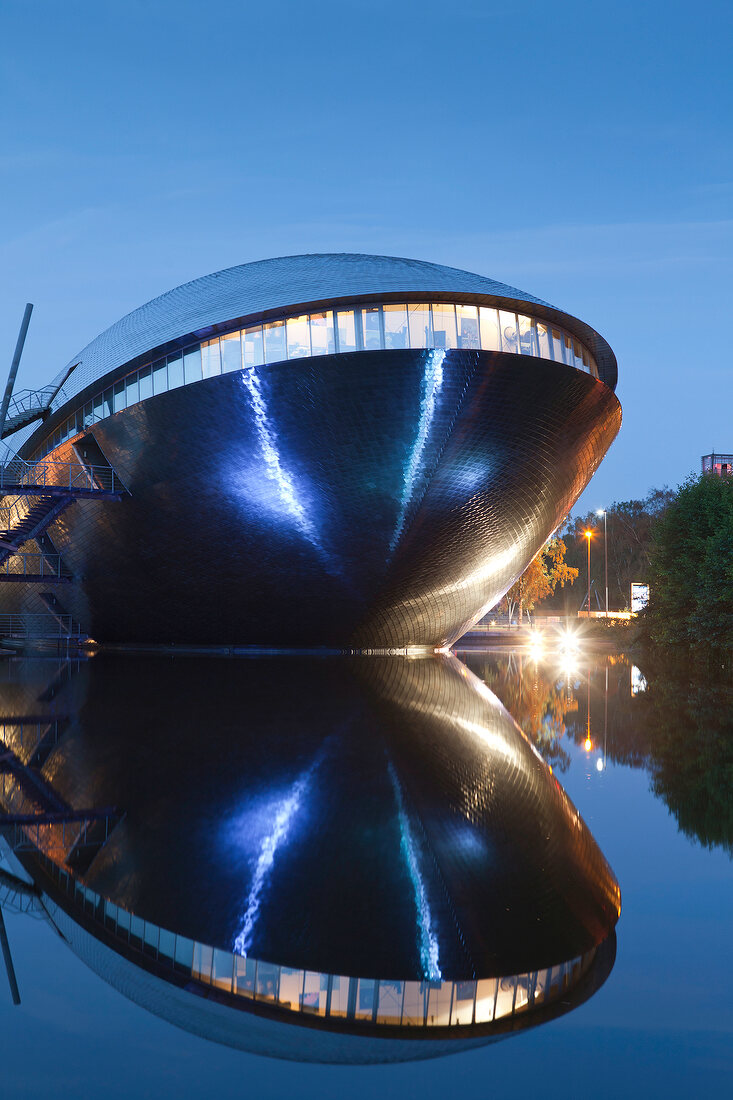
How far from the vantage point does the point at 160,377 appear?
22.2m

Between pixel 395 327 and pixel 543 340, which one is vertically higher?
pixel 543 340

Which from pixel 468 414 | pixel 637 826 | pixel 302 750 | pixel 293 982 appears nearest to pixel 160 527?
pixel 468 414

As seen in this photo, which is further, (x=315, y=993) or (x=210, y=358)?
(x=210, y=358)

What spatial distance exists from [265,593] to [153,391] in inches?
237

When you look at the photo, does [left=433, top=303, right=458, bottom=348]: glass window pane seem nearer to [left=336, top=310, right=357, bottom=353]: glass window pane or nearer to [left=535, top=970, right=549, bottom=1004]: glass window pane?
[left=336, top=310, right=357, bottom=353]: glass window pane

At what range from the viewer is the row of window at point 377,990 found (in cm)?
337

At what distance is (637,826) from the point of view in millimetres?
6152

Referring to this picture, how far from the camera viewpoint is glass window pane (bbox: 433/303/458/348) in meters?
20.0

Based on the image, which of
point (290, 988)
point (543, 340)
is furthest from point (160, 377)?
point (290, 988)

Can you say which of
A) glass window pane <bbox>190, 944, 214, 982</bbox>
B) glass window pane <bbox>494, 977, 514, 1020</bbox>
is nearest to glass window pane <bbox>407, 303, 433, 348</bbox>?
glass window pane <bbox>190, 944, 214, 982</bbox>

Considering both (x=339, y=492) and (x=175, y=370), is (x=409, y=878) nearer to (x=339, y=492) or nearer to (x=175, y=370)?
(x=339, y=492)

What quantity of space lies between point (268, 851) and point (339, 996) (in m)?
1.97

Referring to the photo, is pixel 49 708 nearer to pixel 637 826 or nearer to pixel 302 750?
pixel 302 750

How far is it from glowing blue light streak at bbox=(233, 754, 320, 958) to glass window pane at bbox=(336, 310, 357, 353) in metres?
13.4
